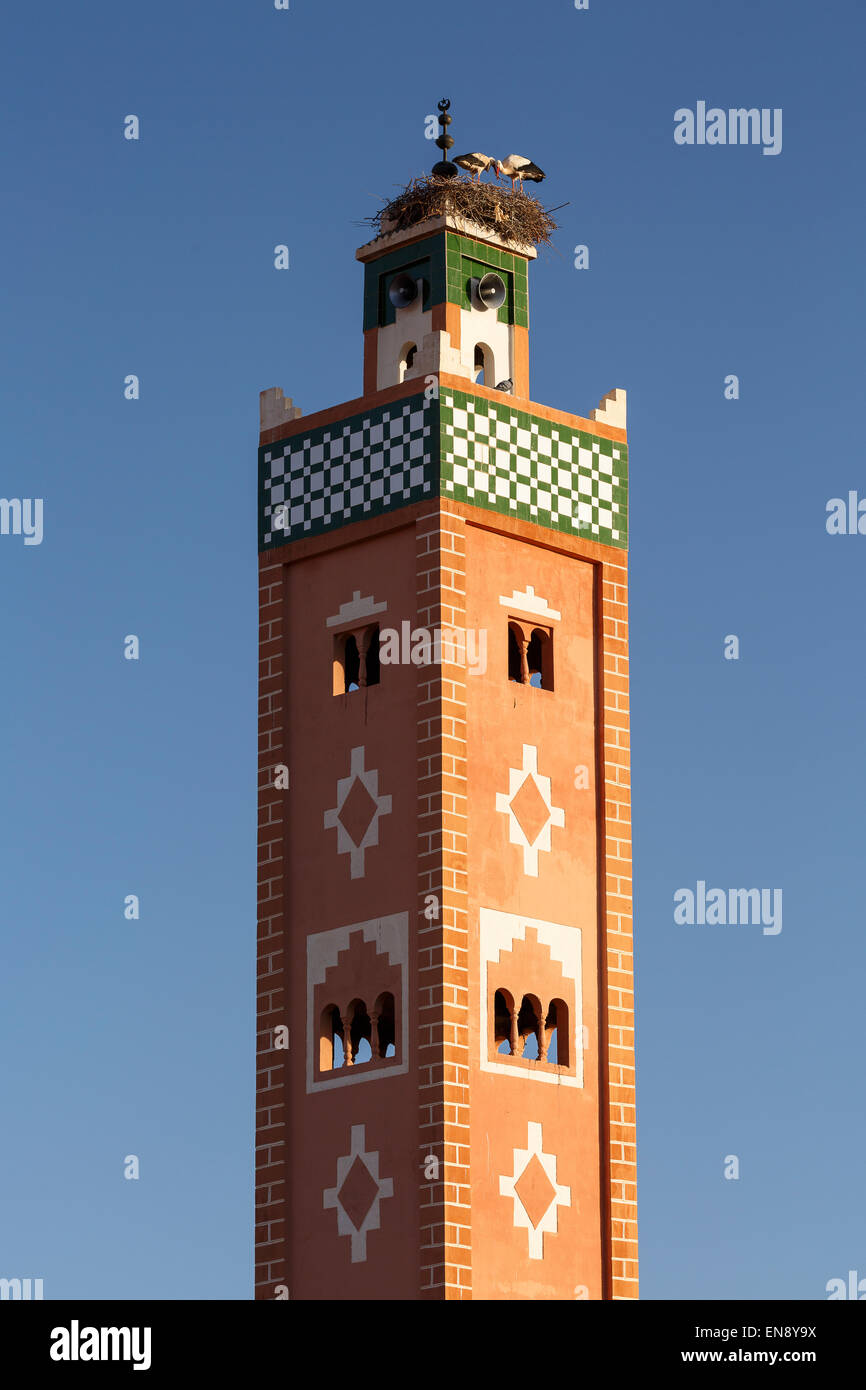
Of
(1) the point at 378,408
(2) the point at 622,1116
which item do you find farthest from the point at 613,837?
(1) the point at 378,408

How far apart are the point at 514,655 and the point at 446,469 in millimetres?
2717

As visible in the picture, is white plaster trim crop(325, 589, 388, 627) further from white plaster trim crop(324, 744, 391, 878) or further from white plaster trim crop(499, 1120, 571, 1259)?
white plaster trim crop(499, 1120, 571, 1259)

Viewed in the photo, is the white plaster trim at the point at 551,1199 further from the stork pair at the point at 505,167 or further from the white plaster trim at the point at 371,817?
the stork pair at the point at 505,167

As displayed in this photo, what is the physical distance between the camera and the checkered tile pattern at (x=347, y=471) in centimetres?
4594

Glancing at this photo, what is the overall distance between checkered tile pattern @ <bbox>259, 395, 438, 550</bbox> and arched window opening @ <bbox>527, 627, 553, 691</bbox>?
8.54ft

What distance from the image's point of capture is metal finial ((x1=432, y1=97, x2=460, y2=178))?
48.6 m

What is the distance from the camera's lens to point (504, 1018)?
146ft

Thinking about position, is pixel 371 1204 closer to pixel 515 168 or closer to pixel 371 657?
pixel 371 657

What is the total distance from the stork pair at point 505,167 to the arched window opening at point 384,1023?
1200 centimetres

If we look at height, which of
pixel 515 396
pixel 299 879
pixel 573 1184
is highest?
pixel 515 396

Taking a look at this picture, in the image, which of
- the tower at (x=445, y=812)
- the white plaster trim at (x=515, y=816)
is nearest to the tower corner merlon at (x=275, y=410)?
the tower at (x=445, y=812)
